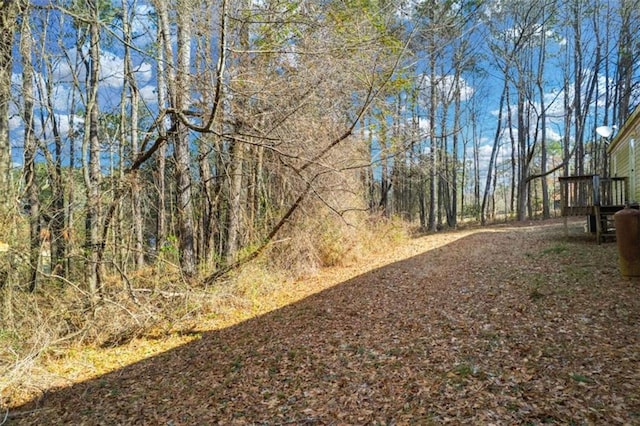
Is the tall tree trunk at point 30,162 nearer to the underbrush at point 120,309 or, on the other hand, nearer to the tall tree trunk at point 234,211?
the underbrush at point 120,309

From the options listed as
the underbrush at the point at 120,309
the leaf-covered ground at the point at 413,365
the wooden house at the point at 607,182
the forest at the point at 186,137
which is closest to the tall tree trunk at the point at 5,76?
the forest at the point at 186,137

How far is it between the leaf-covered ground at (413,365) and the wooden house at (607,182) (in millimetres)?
1987

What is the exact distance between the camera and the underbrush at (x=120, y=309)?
143 inches

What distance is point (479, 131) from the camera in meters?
21.2

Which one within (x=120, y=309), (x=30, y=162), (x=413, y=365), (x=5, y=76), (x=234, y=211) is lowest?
(x=413, y=365)

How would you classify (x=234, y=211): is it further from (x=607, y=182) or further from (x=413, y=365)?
(x=607, y=182)

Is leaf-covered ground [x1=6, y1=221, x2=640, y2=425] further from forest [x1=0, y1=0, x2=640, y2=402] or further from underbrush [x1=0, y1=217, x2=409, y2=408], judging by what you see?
forest [x1=0, y1=0, x2=640, y2=402]

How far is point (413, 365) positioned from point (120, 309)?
3916 millimetres

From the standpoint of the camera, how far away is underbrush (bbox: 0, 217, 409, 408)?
11.9 ft

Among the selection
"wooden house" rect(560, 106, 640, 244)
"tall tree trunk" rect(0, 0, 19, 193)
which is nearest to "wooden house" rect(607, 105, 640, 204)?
"wooden house" rect(560, 106, 640, 244)

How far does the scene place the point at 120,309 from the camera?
471 cm

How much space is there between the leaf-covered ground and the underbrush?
378 millimetres

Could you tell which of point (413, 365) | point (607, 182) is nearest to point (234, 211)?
point (413, 365)

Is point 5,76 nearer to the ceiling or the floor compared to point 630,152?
nearer to the ceiling
